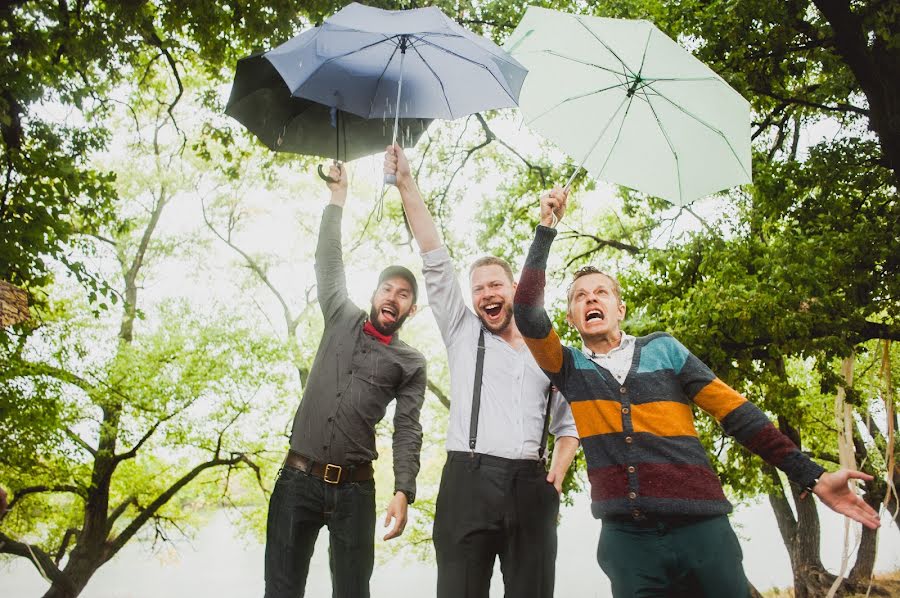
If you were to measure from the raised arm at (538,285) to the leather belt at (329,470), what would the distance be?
1.18m

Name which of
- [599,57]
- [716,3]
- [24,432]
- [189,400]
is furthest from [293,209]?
[599,57]

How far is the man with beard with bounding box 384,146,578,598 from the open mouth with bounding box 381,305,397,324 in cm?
42

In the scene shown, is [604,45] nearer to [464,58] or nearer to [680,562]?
[464,58]

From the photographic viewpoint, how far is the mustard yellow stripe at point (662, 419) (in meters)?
2.26

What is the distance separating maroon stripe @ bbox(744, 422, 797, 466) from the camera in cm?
221

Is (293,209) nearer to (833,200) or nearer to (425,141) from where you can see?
(425,141)

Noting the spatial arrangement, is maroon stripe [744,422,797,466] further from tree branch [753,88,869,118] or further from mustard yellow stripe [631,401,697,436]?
tree branch [753,88,869,118]

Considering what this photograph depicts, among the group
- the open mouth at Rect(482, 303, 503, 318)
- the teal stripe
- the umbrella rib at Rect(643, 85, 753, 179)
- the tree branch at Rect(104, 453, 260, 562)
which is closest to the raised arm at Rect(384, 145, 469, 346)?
the open mouth at Rect(482, 303, 503, 318)

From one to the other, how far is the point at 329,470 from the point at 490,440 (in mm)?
867

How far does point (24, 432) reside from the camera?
1248cm

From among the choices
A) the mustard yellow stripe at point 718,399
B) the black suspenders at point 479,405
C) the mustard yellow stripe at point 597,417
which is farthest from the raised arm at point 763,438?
the black suspenders at point 479,405

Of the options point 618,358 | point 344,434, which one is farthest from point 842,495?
point 344,434

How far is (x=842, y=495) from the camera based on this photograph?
81.8 inches

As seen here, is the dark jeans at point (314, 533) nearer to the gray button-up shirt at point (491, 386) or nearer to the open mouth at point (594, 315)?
the gray button-up shirt at point (491, 386)
